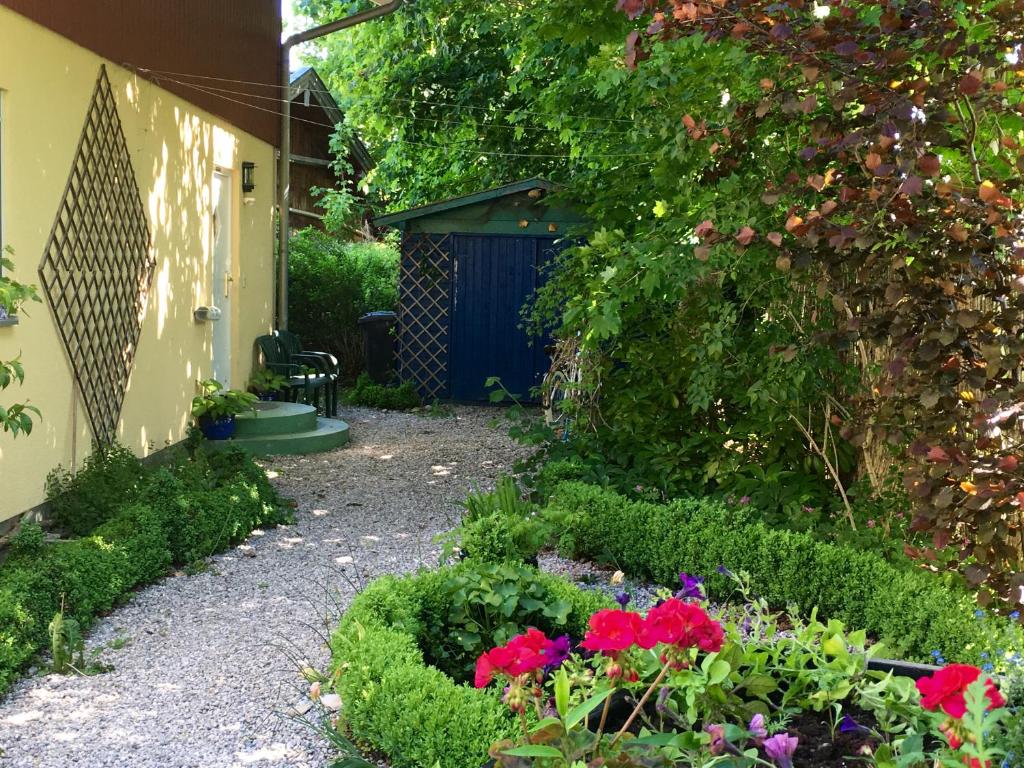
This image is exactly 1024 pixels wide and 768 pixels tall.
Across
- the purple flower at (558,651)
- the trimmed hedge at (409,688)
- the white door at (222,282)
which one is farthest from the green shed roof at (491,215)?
the purple flower at (558,651)

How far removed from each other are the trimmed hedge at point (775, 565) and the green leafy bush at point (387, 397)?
21.6ft

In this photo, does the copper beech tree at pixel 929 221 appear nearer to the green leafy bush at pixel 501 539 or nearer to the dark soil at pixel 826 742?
the dark soil at pixel 826 742

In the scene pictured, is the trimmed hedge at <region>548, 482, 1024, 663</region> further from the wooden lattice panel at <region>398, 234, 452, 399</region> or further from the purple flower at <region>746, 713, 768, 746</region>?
the wooden lattice panel at <region>398, 234, 452, 399</region>

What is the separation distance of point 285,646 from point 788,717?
2.35 meters

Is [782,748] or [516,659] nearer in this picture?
[782,748]

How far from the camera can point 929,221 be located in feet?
13.1

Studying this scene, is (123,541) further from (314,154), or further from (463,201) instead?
(314,154)

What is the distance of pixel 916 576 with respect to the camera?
4336mm

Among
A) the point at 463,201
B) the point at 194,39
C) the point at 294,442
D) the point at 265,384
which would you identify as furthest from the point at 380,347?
the point at 194,39

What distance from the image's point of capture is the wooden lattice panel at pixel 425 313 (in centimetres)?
1291

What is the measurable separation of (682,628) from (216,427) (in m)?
7.14

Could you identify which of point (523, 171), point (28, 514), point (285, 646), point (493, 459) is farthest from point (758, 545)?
point (523, 171)

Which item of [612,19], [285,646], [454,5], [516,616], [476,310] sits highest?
[454,5]

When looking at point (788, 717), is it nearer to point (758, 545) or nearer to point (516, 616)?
point (516, 616)
